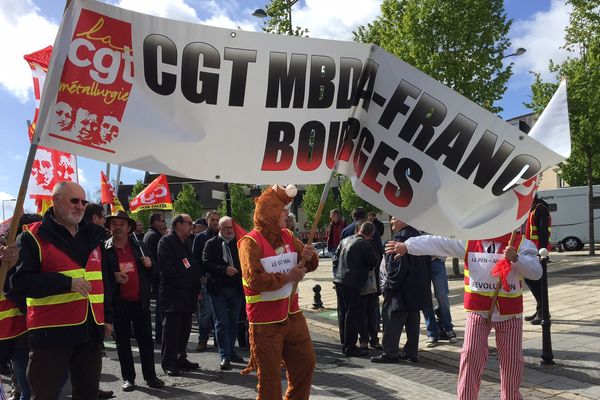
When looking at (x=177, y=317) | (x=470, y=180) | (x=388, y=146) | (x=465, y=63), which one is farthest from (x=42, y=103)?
(x=465, y=63)

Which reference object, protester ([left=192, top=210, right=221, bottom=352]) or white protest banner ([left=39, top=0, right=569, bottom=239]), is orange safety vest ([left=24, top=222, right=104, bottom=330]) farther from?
protester ([left=192, top=210, right=221, bottom=352])

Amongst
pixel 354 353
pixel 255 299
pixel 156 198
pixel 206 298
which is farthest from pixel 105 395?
pixel 156 198

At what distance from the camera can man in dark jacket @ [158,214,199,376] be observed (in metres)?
6.41

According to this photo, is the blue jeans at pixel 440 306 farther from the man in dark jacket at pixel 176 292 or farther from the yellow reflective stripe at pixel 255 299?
the yellow reflective stripe at pixel 255 299

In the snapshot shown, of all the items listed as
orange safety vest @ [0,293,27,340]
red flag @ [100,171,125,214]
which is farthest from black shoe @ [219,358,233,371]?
red flag @ [100,171,125,214]

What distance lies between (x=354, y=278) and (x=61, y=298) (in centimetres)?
431

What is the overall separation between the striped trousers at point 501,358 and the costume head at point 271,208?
176 cm

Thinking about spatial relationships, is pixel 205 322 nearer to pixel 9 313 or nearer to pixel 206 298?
pixel 206 298

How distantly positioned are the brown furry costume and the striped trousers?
3.85ft

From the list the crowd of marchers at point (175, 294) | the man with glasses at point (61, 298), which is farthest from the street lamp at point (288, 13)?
the man with glasses at point (61, 298)

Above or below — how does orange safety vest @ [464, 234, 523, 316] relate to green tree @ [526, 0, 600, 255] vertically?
below

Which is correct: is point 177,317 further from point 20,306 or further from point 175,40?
point 175,40

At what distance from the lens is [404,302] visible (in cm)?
680

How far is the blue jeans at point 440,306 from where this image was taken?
7484 mm
